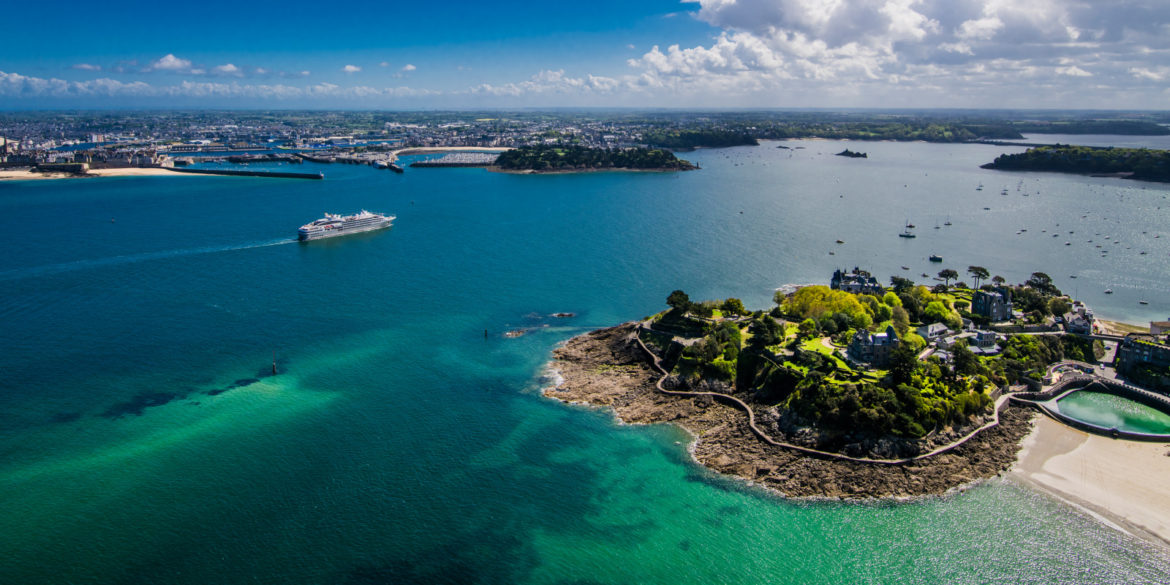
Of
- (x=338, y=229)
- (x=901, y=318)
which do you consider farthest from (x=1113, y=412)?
(x=338, y=229)

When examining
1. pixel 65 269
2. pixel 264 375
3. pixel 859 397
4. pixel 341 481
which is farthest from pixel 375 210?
pixel 859 397

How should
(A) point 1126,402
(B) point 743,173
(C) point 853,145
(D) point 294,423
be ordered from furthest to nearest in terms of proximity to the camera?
(C) point 853,145 < (B) point 743,173 < (A) point 1126,402 < (D) point 294,423

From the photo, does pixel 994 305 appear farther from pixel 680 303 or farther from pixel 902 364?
pixel 680 303

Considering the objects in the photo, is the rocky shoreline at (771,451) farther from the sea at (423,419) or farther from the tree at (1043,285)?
the tree at (1043,285)

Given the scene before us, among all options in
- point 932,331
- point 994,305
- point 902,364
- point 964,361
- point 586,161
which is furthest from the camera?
point 586,161

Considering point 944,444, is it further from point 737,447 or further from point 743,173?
point 743,173

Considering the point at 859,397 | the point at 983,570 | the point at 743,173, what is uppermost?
the point at 743,173

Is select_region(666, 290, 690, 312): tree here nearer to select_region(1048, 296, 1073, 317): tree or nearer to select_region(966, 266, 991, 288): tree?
select_region(1048, 296, 1073, 317): tree

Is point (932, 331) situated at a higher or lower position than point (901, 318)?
lower
